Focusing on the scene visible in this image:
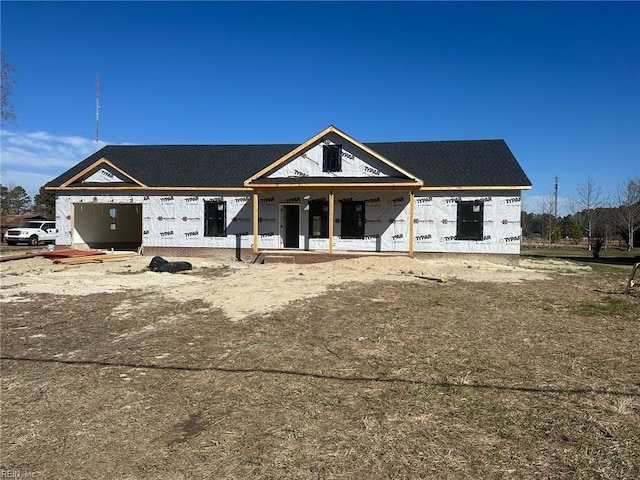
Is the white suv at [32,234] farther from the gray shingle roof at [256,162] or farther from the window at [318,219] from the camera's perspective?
the window at [318,219]

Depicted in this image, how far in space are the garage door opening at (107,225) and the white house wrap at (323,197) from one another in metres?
0.14

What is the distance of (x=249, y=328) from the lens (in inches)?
279

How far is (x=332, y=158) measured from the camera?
19266 mm

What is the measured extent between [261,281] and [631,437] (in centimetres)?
973

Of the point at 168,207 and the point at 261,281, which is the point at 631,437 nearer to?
the point at 261,281

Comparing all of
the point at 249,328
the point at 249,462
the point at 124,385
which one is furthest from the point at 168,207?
the point at 249,462

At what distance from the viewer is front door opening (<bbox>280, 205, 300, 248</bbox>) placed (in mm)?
21391

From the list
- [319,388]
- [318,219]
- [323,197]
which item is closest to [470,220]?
[323,197]

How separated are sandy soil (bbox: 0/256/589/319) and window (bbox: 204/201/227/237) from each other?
2312mm

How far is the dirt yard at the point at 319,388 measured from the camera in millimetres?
3197

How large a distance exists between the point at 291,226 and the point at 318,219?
1.60 meters

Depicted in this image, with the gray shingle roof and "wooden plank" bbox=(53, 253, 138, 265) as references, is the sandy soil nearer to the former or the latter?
"wooden plank" bbox=(53, 253, 138, 265)

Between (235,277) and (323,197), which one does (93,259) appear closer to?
(235,277)

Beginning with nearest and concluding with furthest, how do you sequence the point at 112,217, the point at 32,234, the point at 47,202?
the point at 112,217, the point at 32,234, the point at 47,202
